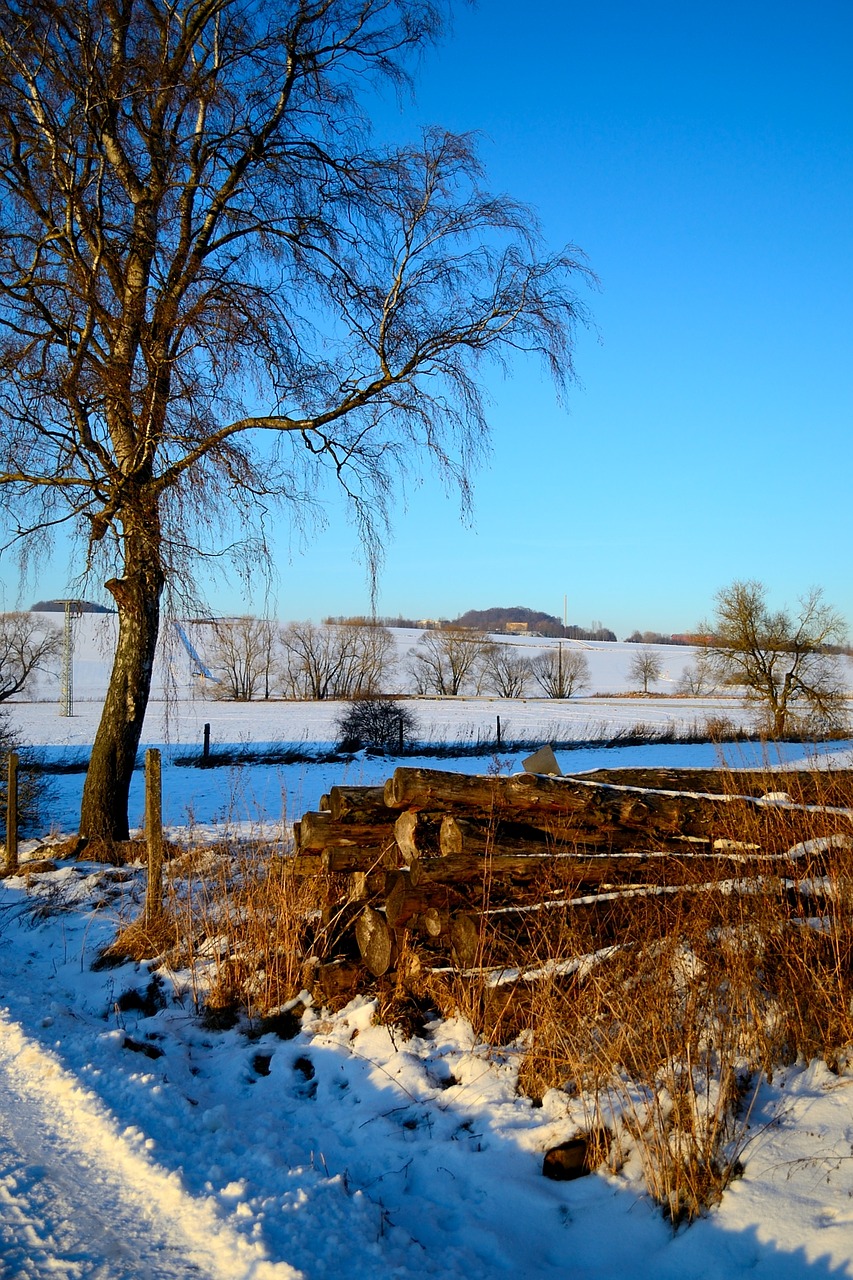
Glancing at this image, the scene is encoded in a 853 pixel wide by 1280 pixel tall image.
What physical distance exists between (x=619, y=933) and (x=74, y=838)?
8.25 metres

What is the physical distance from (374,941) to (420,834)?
2.42 feet

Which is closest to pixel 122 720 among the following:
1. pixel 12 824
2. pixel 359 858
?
pixel 12 824

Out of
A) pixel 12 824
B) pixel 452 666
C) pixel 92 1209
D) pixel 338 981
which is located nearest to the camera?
pixel 92 1209

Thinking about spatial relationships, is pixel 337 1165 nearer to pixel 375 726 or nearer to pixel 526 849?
pixel 526 849

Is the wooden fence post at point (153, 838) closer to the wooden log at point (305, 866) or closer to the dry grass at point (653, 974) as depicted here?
the dry grass at point (653, 974)

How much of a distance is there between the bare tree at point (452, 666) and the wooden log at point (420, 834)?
194 ft

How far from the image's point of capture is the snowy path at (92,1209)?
2889mm

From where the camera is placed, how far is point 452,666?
67250 millimetres

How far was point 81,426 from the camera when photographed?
8.41 meters

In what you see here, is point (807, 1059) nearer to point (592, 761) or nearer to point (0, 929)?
point (0, 929)

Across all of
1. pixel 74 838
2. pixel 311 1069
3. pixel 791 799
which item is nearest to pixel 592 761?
pixel 74 838

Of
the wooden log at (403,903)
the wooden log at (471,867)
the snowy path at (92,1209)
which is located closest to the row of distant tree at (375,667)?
the wooden log at (403,903)

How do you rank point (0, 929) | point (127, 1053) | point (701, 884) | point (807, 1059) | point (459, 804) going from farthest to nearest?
point (0, 929)
point (459, 804)
point (701, 884)
point (127, 1053)
point (807, 1059)

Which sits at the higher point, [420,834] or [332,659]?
[332,659]
